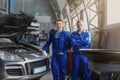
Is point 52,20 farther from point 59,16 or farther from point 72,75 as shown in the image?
point 72,75

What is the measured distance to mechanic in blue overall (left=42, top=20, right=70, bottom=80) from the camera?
530 cm

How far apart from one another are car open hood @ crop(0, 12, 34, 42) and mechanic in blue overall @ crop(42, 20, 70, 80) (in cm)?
72

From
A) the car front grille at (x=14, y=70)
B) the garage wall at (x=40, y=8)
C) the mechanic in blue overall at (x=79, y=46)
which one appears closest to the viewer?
the car front grille at (x=14, y=70)

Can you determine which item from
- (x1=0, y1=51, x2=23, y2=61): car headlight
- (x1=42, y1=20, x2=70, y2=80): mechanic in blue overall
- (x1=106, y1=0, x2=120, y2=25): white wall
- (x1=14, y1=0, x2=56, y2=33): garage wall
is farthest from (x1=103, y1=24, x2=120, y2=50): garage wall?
(x1=14, y1=0, x2=56, y2=33): garage wall

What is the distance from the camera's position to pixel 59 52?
530 centimetres

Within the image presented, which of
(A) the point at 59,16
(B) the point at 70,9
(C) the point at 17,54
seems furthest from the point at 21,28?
(A) the point at 59,16

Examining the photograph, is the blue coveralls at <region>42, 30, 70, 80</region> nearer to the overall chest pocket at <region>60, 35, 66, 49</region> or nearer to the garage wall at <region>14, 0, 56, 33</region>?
the overall chest pocket at <region>60, 35, 66, 49</region>

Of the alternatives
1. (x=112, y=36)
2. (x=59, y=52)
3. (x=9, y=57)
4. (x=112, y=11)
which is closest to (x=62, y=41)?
(x=59, y=52)

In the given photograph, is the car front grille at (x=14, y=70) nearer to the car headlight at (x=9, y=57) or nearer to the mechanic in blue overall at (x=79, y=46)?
the car headlight at (x=9, y=57)

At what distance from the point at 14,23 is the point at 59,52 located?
1284 mm

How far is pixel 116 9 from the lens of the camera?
21.8ft

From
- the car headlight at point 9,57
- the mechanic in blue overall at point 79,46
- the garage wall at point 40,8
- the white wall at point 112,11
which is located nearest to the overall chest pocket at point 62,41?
the mechanic in blue overall at point 79,46

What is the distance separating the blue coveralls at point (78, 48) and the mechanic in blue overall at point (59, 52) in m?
0.20

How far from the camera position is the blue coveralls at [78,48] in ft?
17.2
